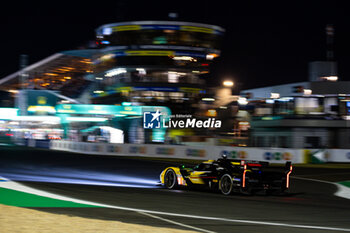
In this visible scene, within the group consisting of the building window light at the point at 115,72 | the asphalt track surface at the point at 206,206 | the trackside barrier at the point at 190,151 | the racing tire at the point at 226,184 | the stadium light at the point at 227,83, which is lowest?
the asphalt track surface at the point at 206,206

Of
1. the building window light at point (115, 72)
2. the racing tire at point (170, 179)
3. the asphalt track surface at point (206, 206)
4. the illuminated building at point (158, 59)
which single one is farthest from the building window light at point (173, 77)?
the racing tire at point (170, 179)

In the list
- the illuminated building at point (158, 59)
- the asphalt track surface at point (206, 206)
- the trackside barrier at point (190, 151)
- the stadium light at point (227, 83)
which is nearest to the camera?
the asphalt track surface at point (206, 206)

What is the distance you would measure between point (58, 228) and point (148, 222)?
1.83 meters

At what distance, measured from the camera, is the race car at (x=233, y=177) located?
42.8 feet

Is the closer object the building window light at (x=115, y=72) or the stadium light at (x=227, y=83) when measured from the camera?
the building window light at (x=115, y=72)

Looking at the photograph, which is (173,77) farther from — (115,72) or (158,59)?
(115,72)

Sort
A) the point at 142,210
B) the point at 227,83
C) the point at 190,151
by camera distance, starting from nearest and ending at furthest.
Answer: the point at 142,210, the point at 190,151, the point at 227,83

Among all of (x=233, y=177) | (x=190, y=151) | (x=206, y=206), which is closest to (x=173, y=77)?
(x=190, y=151)

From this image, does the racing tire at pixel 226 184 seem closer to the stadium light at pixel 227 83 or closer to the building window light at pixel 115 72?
the building window light at pixel 115 72

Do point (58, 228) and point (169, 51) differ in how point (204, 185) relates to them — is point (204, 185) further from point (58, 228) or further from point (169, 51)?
point (169, 51)

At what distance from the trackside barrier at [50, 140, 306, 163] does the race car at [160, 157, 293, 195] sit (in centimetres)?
1586

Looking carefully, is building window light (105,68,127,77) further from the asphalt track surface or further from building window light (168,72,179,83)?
the asphalt track surface

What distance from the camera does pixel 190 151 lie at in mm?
32688

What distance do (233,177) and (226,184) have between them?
423 millimetres
